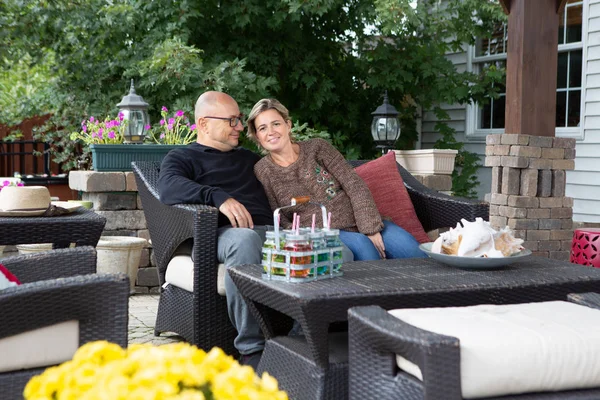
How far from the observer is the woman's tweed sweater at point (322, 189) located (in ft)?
11.0

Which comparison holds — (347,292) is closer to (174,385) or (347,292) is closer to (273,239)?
(273,239)

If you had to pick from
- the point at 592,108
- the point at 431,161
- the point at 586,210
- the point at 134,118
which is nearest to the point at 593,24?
the point at 592,108

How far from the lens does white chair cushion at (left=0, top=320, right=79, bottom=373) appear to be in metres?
1.86

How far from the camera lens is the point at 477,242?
2604 mm

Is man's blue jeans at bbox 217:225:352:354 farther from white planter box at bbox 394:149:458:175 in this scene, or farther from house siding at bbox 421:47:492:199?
house siding at bbox 421:47:492:199

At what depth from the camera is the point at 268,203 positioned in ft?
11.3

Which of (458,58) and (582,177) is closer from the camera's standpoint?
(582,177)

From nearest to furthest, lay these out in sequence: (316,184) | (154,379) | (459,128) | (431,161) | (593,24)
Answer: (154,379) → (316,184) → (431,161) → (593,24) → (459,128)

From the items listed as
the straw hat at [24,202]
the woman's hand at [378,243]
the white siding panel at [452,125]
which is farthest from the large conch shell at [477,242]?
the white siding panel at [452,125]

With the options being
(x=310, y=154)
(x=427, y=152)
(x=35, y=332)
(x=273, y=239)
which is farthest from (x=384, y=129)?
(x=35, y=332)

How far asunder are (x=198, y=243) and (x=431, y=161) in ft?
8.91

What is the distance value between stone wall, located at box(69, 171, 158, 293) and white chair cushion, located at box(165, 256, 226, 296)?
1455mm

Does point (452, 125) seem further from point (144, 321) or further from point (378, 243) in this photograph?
point (378, 243)

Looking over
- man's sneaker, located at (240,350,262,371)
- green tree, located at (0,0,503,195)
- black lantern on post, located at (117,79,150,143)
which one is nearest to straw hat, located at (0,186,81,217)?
man's sneaker, located at (240,350,262,371)
